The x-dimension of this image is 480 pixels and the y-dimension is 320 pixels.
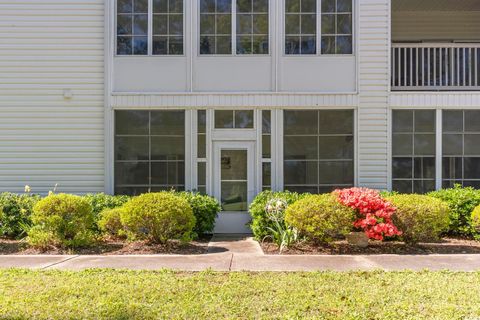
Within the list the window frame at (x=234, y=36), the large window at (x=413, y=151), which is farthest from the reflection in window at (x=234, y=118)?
the large window at (x=413, y=151)

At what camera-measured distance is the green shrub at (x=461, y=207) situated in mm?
8938

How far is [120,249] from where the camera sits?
8.02 metres

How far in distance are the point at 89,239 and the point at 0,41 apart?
5.53 metres

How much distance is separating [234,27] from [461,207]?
6.53 metres

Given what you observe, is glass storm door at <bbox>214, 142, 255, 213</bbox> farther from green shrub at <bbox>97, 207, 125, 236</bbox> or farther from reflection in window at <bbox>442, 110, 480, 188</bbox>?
reflection in window at <bbox>442, 110, 480, 188</bbox>

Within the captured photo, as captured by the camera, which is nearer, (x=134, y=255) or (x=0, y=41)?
(x=134, y=255)

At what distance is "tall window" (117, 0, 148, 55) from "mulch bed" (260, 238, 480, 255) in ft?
18.2

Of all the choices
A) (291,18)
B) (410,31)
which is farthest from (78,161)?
(410,31)

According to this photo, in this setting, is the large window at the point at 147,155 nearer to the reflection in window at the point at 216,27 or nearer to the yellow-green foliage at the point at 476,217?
the reflection in window at the point at 216,27

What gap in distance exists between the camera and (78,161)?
32.9 ft

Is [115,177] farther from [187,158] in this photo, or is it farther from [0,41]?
[0,41]

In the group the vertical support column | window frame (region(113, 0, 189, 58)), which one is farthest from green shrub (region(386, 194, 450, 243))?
window frame (region(113, 0, 189, 58))

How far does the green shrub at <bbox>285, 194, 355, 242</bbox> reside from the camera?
7.69 m

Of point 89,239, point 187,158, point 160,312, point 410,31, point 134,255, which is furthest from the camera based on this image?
point 410,31
